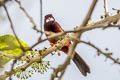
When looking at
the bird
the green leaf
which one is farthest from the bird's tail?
the green leaf

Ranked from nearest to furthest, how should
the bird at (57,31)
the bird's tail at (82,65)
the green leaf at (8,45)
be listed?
the green leaf at (8,45), the bird's tail at (82,65), the bird at (57,31)

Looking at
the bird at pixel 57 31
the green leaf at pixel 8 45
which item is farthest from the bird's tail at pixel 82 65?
the green leaf at pixel 8 45

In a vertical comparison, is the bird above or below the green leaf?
below

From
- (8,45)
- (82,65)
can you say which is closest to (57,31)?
(82,65)

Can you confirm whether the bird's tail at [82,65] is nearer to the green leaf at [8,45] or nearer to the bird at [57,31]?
the bird at [57,31]

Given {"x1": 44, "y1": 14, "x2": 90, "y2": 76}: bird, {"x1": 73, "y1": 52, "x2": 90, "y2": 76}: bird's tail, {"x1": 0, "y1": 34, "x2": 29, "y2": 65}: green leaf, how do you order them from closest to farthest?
1. {"x1": 0, "y1": 34, "x2": 29, "y2": 65}: green leaf
2. {"x1": 73, "y1": 52, "x2": 90, "y2": 76}: bird's tail
3. {"x1": 44, "y1": 14, "x2": 90, "y2": 76}: bird

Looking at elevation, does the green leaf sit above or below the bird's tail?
above

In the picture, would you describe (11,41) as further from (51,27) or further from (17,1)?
(51,27)

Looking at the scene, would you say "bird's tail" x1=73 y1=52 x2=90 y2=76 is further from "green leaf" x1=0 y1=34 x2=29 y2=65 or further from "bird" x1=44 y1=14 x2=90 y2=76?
"green leaf" x1=0 y1=34 x2=29 y2=65

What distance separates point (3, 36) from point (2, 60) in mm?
203

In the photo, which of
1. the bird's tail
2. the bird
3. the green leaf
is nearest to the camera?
the green leaf

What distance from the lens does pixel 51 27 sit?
16.6ft

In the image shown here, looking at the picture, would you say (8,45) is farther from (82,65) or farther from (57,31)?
(57,31)

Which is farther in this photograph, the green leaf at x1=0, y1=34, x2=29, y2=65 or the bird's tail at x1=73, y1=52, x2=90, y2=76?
the bird's tail at x1=73, y1=52, x2=90, y2=76
